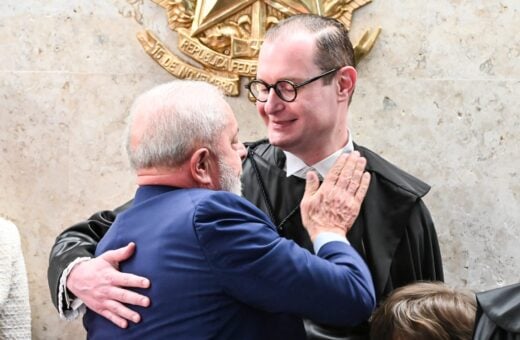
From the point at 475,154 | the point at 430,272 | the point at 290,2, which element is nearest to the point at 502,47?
the point at 475,154

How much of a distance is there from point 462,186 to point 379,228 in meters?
1.00

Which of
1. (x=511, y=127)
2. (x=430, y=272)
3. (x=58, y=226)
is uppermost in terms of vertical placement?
(x=511, y=127)

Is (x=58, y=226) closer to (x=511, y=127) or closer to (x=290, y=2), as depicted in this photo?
(x=290, y=2)

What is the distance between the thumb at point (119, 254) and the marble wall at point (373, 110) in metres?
1.48

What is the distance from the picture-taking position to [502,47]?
315 cm

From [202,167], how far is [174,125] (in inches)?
4.0

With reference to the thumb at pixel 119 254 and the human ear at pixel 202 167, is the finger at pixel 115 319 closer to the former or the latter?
the thumb at pixel 119 254

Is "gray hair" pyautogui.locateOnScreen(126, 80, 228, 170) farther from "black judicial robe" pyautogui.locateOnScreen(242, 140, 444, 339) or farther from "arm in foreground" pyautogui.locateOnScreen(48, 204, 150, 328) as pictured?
"black judicial robe" pyautogui.locateOnScreen(242, 140, 444, 339)

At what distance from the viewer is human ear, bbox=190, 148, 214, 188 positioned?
1.76m

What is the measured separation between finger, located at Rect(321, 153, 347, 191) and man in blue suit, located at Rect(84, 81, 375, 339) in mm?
214

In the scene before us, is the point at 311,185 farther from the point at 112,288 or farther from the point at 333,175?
the point at 112,288

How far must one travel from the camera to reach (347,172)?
2.10 metres

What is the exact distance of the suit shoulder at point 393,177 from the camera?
7.70 ft

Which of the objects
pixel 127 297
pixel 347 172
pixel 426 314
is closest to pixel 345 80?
pixel 347 172
